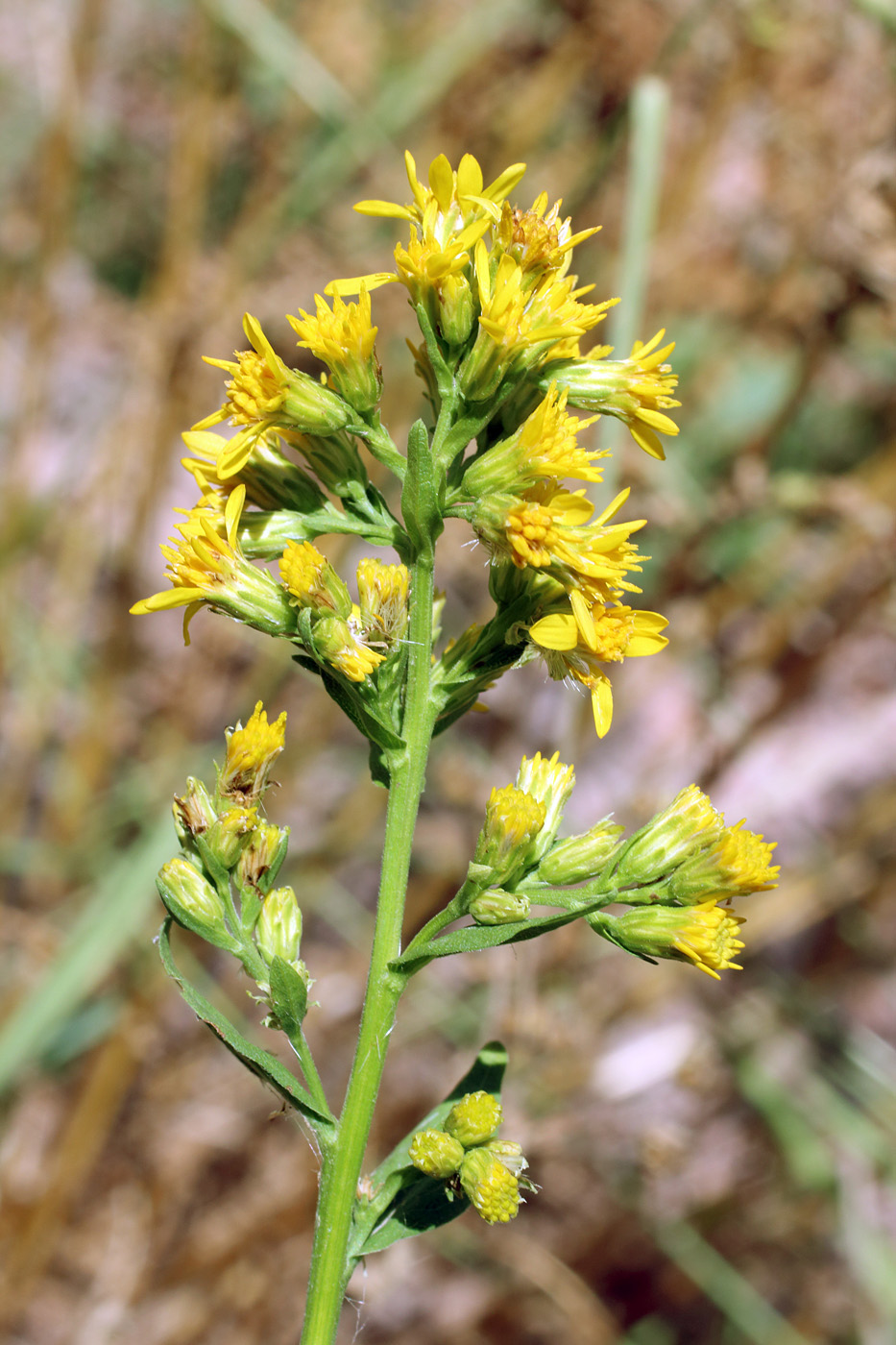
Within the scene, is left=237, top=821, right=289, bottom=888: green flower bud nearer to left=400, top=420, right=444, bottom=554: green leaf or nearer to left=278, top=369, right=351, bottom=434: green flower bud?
left=400, top=420, right=444, bottom=554: green leaf

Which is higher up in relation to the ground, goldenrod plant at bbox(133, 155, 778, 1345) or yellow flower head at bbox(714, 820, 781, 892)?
goldenrod plant at bbox(133, 155, 778, 1345)

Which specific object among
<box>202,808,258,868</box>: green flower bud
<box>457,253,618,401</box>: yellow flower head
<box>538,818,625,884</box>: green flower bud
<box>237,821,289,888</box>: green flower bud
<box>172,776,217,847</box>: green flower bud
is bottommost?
<box>538,818,625,884</box>: green flower bud

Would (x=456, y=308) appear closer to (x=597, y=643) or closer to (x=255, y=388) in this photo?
(x=255, y=388)

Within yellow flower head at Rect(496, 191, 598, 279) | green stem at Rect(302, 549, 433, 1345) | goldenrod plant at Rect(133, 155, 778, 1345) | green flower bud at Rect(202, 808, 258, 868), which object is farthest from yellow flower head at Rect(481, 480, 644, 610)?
green flower bud at Rect(202, 808, 258, 868)

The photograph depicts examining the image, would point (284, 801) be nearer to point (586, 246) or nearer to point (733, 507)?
point (733, 507)

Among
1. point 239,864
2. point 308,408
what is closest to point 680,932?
point 239,864
